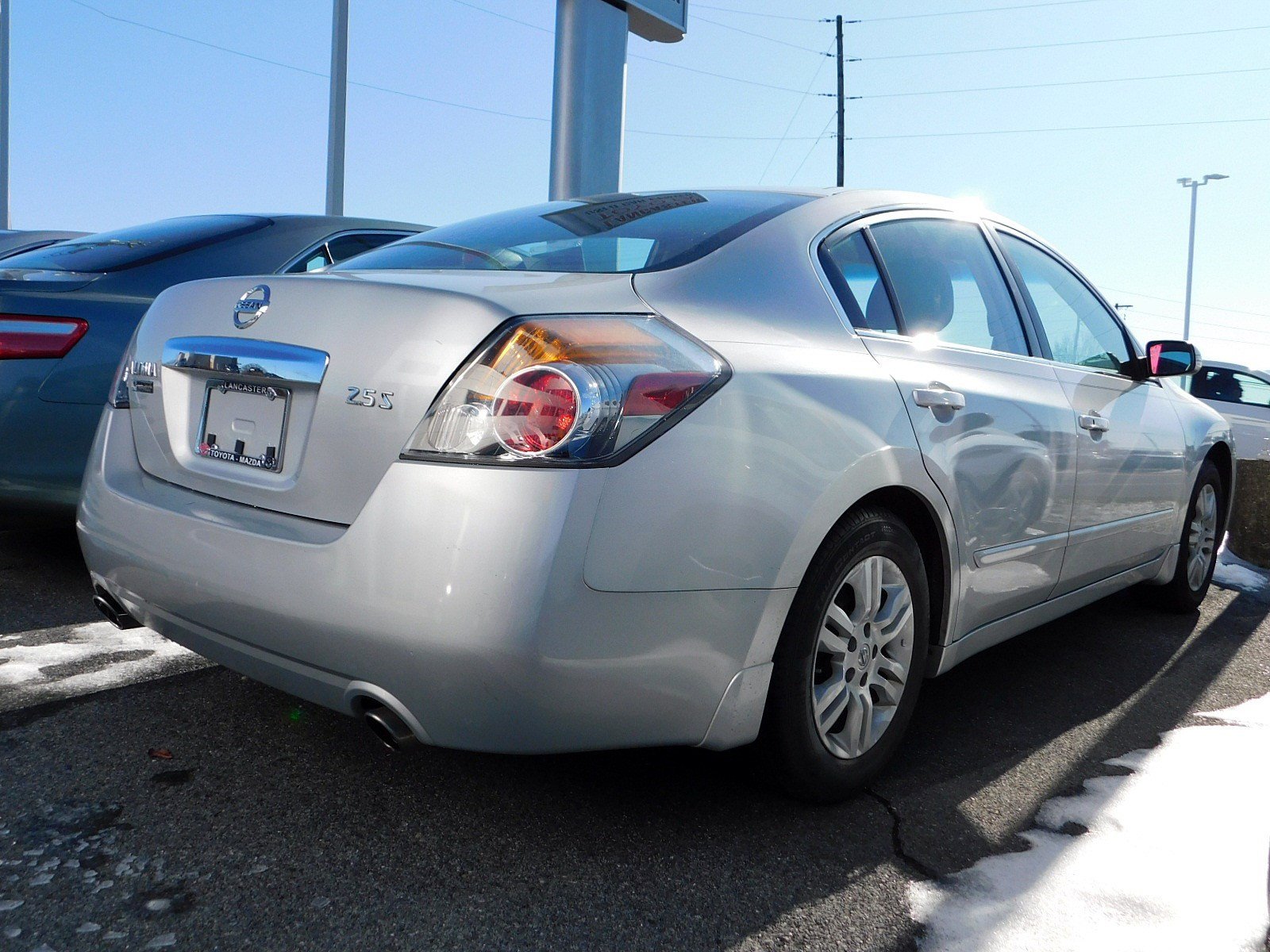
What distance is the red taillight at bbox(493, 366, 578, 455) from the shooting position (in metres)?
1.84

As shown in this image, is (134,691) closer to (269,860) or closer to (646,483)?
(269,860)

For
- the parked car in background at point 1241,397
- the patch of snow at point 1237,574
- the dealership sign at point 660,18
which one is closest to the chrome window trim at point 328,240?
the patch of snow at point 1237,574

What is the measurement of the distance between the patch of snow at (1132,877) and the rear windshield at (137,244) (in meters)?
3.42

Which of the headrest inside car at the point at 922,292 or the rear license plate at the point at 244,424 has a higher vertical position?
the headrest inside car at the point at 922,292

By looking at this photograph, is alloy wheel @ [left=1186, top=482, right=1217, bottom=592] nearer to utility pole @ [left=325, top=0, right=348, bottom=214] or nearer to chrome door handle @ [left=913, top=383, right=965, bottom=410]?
chrome door handle @ [left=913, top=383, right=965, bottom=410]

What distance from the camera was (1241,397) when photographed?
14.3 metres

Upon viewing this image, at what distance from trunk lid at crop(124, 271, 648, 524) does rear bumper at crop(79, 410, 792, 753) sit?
69 millimetres

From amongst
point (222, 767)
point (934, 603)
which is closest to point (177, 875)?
point (222, 767)

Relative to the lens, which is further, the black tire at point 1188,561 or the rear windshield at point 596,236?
the black tire at point 1188,561

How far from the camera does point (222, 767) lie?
246cm

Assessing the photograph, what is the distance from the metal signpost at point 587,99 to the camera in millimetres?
9969

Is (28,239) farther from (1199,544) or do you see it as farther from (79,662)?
(1199,544)

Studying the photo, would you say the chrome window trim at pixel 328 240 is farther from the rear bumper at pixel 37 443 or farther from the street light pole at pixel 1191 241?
the street light pole at pixel 1191 241

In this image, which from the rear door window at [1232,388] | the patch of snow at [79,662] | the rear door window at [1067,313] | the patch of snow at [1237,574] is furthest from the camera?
the rear door window at [1232,388]
